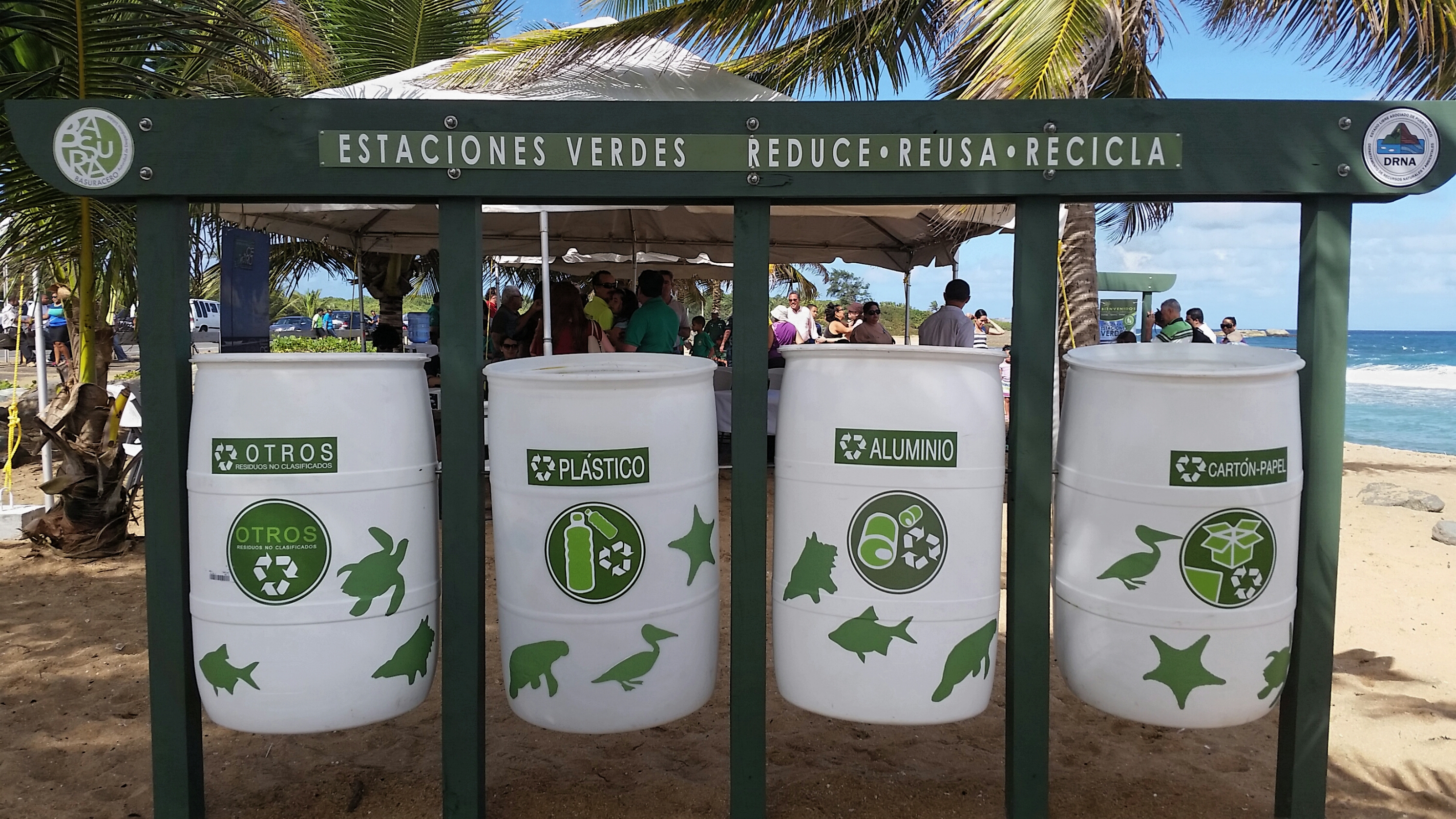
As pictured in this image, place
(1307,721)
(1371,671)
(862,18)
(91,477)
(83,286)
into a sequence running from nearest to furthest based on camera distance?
(1307,721) < (1371,671) < (83,286) < (91,477) < (862,18)

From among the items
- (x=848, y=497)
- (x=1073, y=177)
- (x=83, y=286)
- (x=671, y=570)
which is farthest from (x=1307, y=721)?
(x=83, y=286)

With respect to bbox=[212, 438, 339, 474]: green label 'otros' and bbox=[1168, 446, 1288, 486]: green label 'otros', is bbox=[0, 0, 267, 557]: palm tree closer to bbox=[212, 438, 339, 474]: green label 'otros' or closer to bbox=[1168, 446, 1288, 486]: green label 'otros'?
bbox=[212, 438, 339, 474]: green label 'otros'

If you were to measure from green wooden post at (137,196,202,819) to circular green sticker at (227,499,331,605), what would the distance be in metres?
0.27

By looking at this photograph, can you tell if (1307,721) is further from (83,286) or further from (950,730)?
(83,286)

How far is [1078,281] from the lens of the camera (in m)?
7.20

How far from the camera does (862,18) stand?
831cm

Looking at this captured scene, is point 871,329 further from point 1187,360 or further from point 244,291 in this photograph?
point 1187,360

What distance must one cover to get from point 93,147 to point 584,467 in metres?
A: 1.39

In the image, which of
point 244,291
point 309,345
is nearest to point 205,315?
point 309,345

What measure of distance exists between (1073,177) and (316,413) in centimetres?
192

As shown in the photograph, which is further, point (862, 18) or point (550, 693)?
point (862, 18)

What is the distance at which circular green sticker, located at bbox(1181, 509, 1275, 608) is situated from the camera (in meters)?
2.24

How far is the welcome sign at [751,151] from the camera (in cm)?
231

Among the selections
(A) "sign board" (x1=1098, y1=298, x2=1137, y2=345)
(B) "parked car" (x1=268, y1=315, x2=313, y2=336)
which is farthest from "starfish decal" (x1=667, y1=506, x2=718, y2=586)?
(B) "parked car" (x1=268, y1=315, x2=313, y2=336)
